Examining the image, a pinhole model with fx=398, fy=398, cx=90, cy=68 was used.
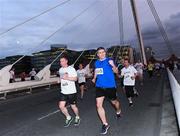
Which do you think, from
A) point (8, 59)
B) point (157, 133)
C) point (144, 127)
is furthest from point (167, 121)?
point (8, 59)

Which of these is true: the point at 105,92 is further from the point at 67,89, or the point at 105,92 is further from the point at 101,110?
the point at 67,89

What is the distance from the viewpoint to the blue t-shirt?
368 inches

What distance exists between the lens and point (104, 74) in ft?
30.7

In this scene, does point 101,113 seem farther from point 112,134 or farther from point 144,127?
point 144,127

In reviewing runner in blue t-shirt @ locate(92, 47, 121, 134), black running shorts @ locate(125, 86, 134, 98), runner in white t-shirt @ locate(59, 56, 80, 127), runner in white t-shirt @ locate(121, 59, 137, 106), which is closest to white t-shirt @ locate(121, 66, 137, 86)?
runner in white t-shirt @ locate(121, 59, 137, 106)

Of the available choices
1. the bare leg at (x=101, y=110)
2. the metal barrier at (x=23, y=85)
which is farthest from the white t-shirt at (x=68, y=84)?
the metal barrier at (x=23, y=85)

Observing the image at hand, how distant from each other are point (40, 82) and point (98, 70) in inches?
787

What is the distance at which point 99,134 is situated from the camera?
872 cm

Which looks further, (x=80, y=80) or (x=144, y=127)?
(x=80, y=80)

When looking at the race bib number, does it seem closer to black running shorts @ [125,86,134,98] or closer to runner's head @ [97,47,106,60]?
runner's head @ [97,47,106,60]

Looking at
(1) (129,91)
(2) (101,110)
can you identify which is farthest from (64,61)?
(1) (129,91)

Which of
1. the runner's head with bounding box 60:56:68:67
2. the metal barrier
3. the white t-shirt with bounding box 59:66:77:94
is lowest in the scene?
the metal barrier

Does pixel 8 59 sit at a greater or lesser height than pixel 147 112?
greater

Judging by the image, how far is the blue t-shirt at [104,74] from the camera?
9.34 meters
